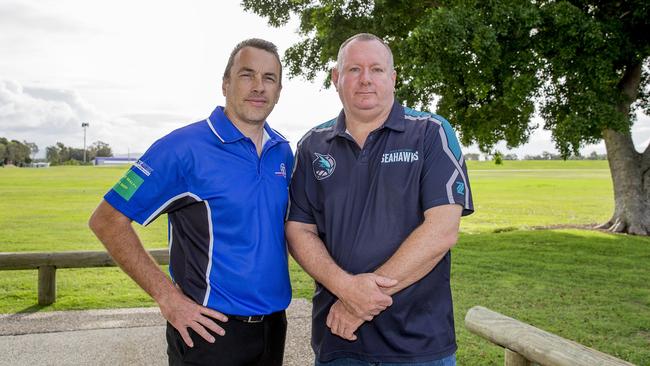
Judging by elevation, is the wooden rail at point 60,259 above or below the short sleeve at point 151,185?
below

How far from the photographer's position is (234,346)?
2754 millimetres

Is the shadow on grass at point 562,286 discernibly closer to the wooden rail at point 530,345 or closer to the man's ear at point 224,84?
the wooden rail at point 530,345

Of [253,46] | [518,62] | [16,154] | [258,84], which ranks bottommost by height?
[16,154]

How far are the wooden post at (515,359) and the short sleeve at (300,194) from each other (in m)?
1.68

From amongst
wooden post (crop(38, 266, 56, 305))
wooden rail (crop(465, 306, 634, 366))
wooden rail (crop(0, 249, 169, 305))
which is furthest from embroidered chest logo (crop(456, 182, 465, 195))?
wooden post (crop(38, 266, 56, 305))

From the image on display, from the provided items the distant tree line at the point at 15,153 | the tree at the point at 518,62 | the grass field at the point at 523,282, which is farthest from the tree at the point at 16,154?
the tree at the point at 518,62

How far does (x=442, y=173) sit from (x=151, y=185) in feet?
4.55

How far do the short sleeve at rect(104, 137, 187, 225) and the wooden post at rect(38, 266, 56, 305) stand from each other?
5.95 metres

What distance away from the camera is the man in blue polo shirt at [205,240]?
8.91ft

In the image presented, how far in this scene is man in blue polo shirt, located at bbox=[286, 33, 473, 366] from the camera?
2.60 metres

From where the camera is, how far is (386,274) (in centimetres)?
256

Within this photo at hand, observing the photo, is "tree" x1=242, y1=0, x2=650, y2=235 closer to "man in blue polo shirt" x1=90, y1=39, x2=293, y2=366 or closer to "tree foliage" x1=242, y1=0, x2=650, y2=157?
"tree foliage" x1=242, y1=0, x2=650, y2=157

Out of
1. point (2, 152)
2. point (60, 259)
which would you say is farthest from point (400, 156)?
point (2, 152)

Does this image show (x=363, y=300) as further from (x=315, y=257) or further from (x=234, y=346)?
(x=234, y=346)
